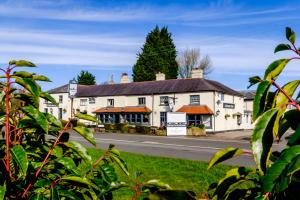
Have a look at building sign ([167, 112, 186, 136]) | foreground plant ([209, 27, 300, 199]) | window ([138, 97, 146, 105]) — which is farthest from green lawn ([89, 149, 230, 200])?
window ([138, 97, 146, 105])

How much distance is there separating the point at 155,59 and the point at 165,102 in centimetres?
3004

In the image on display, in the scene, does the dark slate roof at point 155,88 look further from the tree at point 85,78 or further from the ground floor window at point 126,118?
the tree at point 85,78

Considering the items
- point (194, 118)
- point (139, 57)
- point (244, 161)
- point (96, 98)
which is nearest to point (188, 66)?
point (139, 57)

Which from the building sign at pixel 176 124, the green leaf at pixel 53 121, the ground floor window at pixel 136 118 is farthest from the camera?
the ground floor window at pixel 136 118

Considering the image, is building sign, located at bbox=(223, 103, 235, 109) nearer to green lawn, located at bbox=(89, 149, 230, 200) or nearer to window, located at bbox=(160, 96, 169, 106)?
window, located at bbox=(160, 96, 169, 106)

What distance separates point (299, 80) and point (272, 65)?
153mm

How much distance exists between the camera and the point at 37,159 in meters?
2.52

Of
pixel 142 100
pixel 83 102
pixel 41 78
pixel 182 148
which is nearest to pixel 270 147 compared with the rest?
pixel 41 78

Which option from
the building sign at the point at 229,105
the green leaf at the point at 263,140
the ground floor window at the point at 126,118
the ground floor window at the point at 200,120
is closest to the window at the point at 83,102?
the ground floor window at the point at 126,118

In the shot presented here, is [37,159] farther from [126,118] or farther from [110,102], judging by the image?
[110,102]

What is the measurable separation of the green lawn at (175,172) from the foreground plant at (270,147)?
22.1 feet

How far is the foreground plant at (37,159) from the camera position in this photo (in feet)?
6.26

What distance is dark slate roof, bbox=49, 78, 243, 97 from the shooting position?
40.8m

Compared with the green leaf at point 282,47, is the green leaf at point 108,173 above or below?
below
